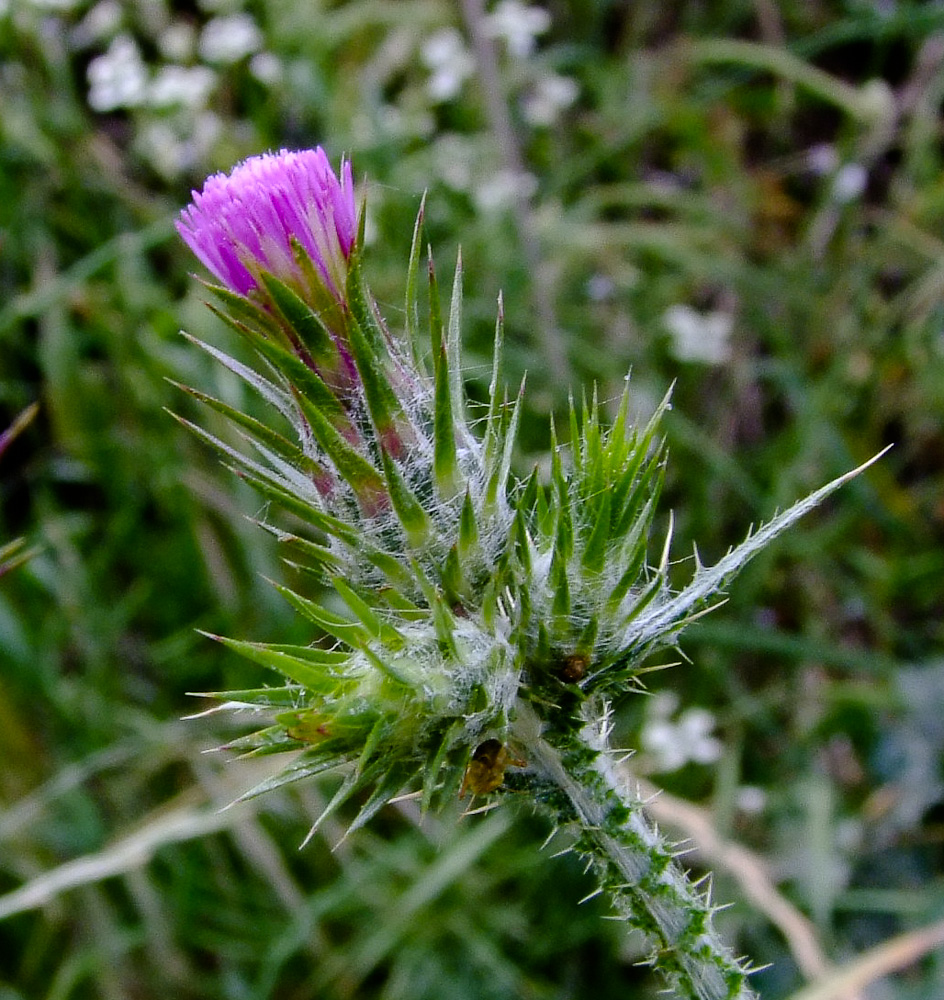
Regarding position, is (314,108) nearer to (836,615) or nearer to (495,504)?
(836,615)

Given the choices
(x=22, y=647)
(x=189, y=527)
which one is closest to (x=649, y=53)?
(x=189, y=527)

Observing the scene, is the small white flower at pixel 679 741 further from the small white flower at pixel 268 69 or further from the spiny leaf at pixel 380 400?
the small white flower at pixel 268 69

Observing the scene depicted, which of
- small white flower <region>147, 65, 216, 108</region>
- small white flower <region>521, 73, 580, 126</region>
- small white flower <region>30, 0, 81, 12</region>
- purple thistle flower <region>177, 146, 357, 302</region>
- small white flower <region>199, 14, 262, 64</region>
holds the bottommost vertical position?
purple thistle flower <region>177, 146, 357, 302</region>

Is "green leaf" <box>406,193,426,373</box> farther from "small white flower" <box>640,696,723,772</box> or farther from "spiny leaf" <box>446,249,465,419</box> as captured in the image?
"small white flower" <box>640,696,723,772</box>

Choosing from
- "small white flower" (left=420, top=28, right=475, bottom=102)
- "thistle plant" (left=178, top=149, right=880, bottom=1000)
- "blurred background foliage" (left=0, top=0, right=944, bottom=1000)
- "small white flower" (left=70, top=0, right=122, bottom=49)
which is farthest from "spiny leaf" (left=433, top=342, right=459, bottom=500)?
"small white flower" (left=70, top=0, right=122, bottom=49)

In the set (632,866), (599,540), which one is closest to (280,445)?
(599,540)

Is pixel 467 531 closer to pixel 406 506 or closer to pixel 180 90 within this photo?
pixel 406 506

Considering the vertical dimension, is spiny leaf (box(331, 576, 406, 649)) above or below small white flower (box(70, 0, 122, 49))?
below
